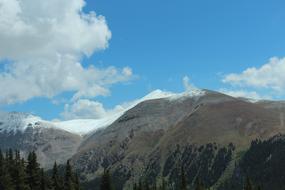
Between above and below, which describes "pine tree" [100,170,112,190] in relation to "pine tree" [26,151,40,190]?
below

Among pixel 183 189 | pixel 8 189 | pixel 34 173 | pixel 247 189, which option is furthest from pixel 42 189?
pixel 247 189

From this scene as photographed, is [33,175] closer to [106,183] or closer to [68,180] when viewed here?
[68,180]

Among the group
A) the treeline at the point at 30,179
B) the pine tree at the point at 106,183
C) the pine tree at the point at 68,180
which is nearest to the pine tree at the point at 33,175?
the treeline at the point at 30,179

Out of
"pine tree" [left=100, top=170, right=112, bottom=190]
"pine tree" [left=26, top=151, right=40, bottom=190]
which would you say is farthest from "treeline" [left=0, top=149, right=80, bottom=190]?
"pine tree" [left=100, top=170, right=112, bottom=190]

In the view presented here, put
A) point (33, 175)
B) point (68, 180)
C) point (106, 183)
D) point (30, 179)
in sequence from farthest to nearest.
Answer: point (68, 180), point (33, 175), point (30, 179), point (106, 183)

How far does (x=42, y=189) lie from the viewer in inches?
3755

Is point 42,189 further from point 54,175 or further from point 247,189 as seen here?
point 247,189

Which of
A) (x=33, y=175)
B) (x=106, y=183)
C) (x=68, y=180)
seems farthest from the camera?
(x=68, y=180)

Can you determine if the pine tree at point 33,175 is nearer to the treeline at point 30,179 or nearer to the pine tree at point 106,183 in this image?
the treeline at point 30,179

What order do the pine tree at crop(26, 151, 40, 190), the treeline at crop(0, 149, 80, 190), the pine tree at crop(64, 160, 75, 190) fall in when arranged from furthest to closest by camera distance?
the pine tree at crop(64, 160, 75, 190) → the pine tree at crop(26, 151, 40, 190) → the treeline at crop(0, 149, 80, 190)

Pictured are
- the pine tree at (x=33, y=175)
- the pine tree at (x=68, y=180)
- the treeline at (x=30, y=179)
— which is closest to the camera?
the treeline at (x=30, y=179)

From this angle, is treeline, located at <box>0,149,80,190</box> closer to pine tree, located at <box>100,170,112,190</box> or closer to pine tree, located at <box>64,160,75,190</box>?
pine tree, located at <box>64,160,75,190</box>

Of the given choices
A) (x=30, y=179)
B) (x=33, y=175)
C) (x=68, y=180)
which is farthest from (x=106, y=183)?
(x=30, y=179)

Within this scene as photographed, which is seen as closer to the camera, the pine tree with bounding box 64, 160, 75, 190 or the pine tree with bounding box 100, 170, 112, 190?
the pine tree with bounding box 100, 170, 112, 190
